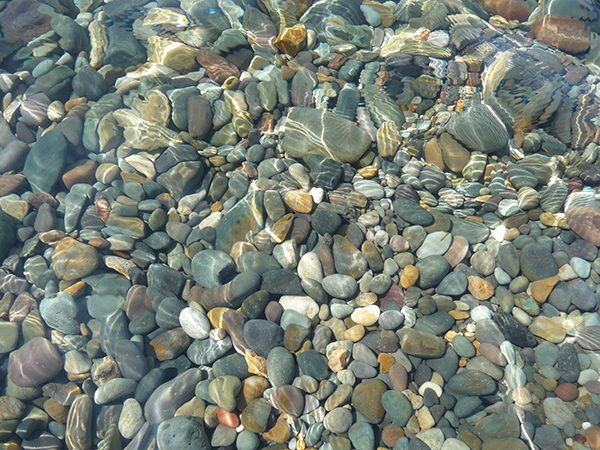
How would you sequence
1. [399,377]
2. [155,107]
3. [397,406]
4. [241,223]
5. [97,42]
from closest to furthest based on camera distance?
[397,406] → [399,377] → [241,223] → [155,107] → [97,42]

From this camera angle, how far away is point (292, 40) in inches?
168

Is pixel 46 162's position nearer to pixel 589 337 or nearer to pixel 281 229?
pixel 281 229

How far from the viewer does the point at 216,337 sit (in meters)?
2.79

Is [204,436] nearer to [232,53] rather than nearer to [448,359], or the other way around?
[448,359]

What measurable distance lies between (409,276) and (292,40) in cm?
311

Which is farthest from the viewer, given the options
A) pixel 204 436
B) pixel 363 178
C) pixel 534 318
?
pixel 363 178

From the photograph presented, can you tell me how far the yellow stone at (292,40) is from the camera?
4258 millimetres

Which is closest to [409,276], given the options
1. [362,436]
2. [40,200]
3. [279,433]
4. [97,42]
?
[362,436]

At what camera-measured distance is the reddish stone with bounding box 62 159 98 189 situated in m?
3.60

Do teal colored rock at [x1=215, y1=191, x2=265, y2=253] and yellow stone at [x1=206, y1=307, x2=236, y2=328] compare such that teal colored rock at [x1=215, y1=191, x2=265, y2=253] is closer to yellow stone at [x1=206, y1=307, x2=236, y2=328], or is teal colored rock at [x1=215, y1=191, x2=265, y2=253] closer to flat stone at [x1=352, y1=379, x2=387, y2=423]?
yellow stone at [x1=206, y1=307, x2=236, y2=328]

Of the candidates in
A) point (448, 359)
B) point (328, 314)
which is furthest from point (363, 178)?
point (448, 359)

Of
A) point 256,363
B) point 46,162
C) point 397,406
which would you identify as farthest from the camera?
point 46,162

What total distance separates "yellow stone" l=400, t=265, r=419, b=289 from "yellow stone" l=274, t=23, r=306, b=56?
9.75ft

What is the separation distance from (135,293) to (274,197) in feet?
4.76
